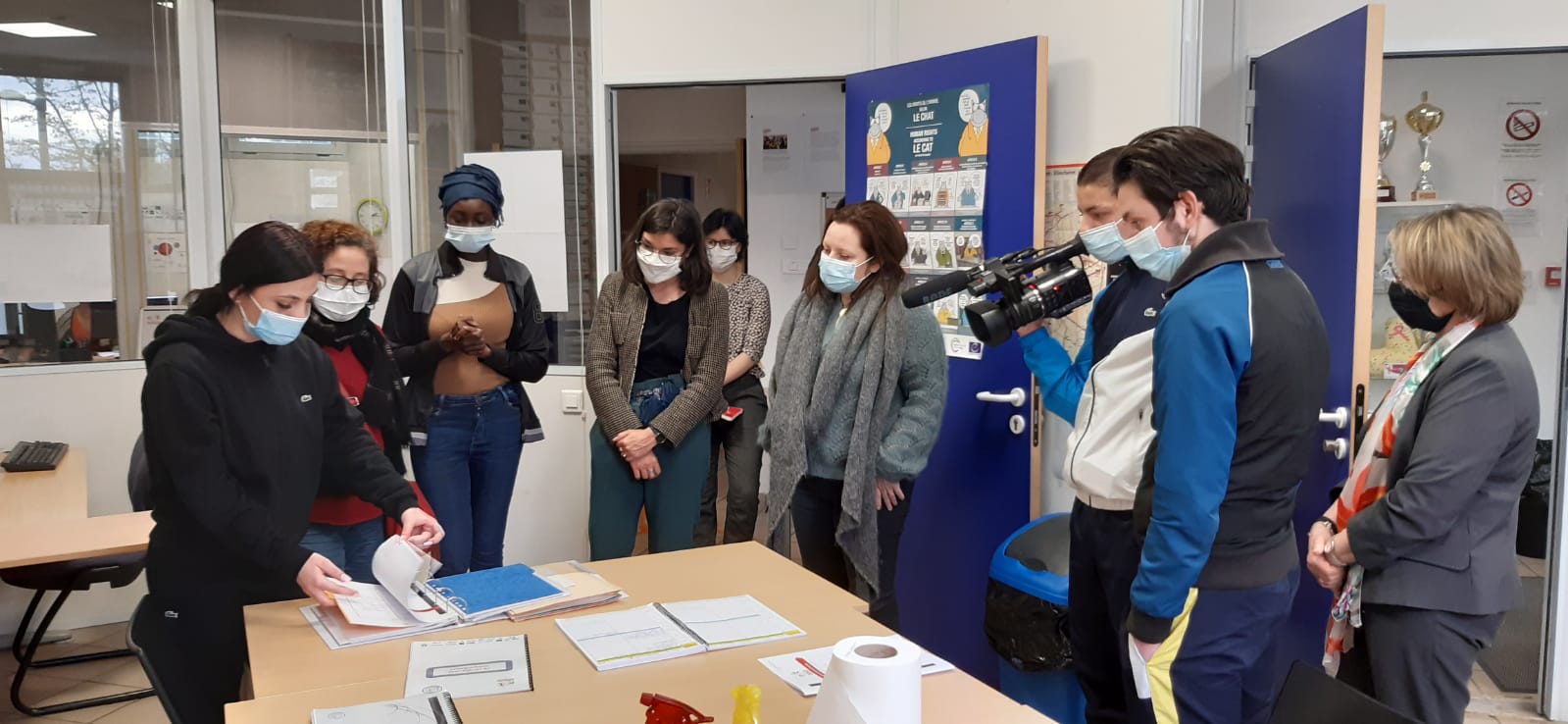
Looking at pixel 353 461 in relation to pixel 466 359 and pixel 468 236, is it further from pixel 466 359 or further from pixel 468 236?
pixel 468 236

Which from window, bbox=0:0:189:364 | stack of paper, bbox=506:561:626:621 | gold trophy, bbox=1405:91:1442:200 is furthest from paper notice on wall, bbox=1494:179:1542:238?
window, bbox=0:0:189:364

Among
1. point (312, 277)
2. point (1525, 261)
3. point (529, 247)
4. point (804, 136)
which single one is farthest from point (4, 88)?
point (1525, 261)

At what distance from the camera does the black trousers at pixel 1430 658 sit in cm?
195

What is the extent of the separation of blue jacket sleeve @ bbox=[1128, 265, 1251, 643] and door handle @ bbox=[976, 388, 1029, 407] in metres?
1.58

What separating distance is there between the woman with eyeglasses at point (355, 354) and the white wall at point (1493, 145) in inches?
171

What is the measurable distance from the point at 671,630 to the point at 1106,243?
47.3 inches

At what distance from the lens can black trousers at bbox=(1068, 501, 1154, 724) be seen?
1966 millimetres

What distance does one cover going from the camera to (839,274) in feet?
9.61

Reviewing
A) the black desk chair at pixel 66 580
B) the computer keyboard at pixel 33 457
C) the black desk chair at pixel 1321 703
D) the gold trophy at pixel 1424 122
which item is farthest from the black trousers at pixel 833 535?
the gold trophy at pixel 1424 122

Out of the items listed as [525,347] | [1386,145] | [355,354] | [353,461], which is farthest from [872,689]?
[1386,145]

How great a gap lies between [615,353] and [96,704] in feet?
6.71

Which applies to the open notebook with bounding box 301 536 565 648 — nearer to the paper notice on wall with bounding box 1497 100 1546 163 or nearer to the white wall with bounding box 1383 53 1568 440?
the white wall with bounding box 1383 53 1568 440

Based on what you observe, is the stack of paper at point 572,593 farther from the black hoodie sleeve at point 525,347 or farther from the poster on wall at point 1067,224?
the poster on wall at point 1067,224

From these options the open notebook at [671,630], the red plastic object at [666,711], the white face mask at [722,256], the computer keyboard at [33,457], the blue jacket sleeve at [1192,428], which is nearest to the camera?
the red plastic object at [666,711]
